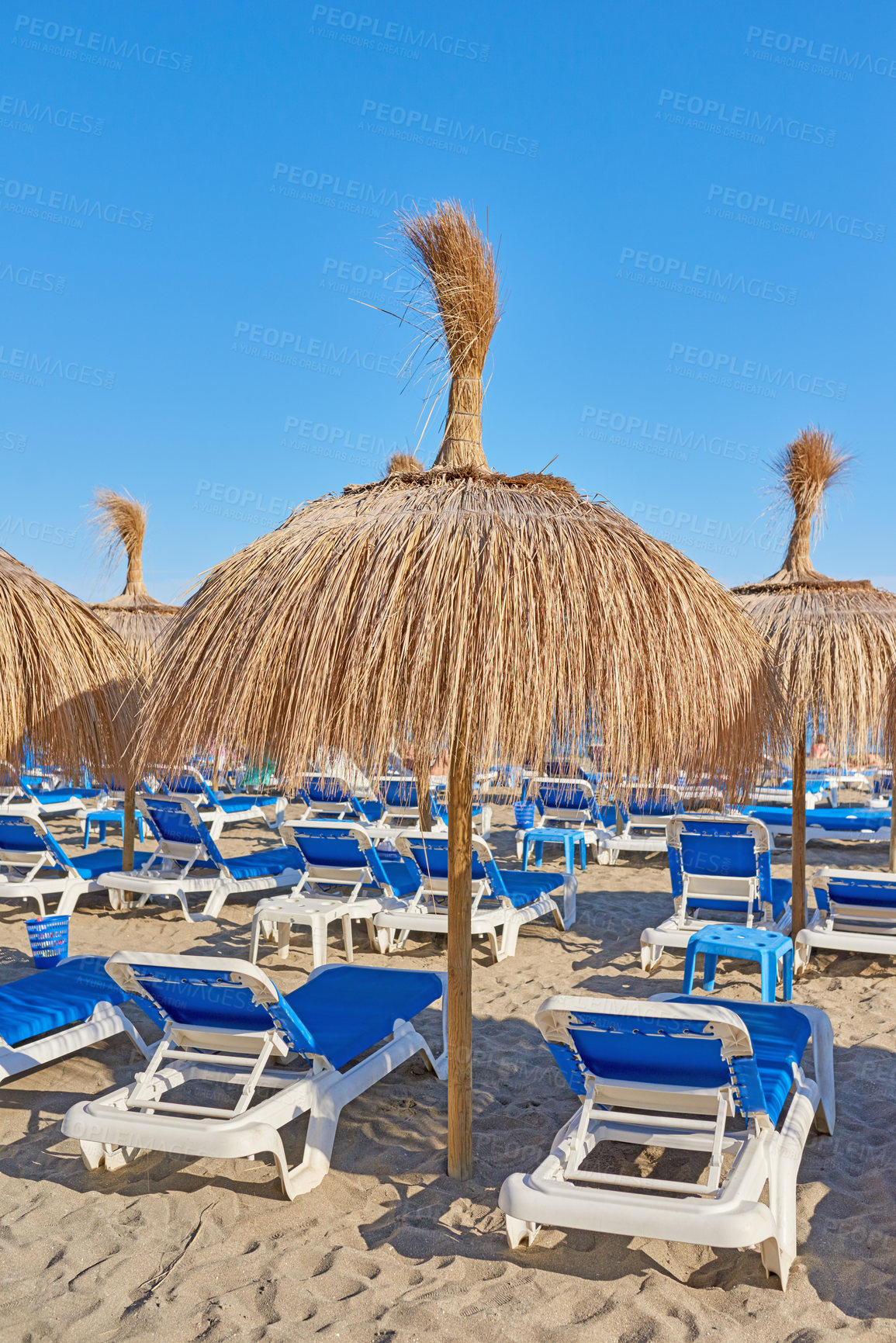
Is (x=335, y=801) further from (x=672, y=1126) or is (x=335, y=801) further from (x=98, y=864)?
(x=672, y=1126)

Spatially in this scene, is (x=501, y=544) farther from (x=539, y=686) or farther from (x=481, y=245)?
(x=481, y=245)

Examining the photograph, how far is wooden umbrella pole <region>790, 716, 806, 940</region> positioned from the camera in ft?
19.7

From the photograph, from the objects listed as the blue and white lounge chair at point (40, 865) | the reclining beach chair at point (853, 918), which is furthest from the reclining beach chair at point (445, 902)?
the blue and white lounge chair at point (40, 865)

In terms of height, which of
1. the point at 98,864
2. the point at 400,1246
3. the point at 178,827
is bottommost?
the point at 400,1246

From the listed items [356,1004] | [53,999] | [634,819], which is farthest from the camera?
[634,819]

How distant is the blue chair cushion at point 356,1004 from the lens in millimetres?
3445

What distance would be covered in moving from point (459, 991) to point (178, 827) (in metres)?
4.57

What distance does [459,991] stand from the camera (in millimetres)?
3201

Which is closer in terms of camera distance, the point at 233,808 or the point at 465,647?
the point at 465,647

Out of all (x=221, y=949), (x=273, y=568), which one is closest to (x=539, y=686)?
(x=273, y=568)

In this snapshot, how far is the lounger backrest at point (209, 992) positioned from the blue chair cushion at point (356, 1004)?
8.3 inches

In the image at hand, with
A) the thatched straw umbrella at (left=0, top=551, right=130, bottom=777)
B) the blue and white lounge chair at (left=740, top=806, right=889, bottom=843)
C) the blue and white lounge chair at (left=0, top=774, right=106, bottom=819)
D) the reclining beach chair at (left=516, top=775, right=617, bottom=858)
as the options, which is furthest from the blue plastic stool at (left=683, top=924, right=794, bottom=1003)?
the blue and white lounge chair at (left=0, top=774, right=106, bottom=819)

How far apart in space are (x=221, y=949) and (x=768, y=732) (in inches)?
176

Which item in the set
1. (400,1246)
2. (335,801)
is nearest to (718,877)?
→ (400,1246)
